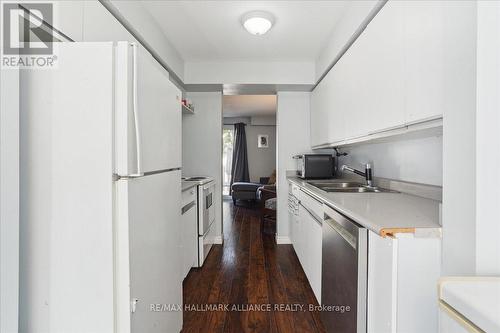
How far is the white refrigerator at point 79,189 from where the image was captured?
3.03 feet

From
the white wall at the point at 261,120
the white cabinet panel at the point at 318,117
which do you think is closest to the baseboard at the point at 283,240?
the white cabinet panel at the point at 318,117

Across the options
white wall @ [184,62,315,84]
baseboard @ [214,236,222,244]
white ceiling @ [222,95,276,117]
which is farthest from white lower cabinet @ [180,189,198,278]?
white ceiling @ [222,95,276,117]

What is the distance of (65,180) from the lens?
94 centimetres

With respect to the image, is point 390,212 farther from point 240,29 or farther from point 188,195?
point 240,29

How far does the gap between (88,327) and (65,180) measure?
574mm

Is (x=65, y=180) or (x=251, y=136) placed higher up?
(x=251, y=136)

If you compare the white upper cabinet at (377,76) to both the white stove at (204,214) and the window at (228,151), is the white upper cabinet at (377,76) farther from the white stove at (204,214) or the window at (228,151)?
the window at (228,151)

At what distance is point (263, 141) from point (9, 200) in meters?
6.79

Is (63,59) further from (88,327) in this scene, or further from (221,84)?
Result: (221,84)

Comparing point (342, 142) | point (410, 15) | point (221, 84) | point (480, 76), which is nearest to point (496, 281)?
point (480, 76)

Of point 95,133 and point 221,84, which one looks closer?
point 95,133

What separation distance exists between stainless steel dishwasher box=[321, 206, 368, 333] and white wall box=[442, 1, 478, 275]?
30cm

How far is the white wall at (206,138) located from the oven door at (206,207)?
0.24 m

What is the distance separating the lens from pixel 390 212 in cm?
117
